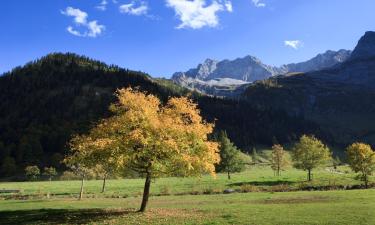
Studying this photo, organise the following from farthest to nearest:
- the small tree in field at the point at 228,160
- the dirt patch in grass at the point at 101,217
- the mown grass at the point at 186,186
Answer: the small tree in field at the point at 228,160 < the mown grass at the point at 186,186 < the dirt patch in grass at the point at 101,217

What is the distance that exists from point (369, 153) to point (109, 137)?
82.0m

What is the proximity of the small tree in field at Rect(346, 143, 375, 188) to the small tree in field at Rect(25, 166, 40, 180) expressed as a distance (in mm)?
140168

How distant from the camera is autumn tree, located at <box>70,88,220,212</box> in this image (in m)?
41.9

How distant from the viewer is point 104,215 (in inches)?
1698

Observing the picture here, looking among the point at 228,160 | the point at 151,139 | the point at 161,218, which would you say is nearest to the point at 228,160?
the point at 228,160

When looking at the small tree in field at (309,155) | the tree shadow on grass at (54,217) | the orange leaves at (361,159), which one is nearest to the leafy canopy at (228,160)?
the small tree in field at (309,155)

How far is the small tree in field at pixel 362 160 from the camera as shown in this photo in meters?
100

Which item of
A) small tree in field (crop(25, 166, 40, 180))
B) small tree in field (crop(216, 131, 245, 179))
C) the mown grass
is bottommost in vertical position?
small tree in field (crop(25, 166, 40, 180))

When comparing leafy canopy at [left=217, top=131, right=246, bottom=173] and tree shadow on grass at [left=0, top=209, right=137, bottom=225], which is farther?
leafy canopy at [left=217, top=131, right=246, bottom=173]

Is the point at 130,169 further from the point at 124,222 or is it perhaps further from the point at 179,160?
the point at 124,222

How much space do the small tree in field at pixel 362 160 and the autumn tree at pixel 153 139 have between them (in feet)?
225

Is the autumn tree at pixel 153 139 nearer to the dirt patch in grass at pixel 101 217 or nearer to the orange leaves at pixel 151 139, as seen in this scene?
the orange leaves at pixel 151 139

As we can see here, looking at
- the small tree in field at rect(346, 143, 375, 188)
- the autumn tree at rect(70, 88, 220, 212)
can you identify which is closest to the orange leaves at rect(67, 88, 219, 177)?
the autumn tree at rect(70, 88, 220, 212)

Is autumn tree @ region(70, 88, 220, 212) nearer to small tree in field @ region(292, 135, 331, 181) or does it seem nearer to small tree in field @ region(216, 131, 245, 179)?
small tree in field @ region(292, 135, 331, 181)
